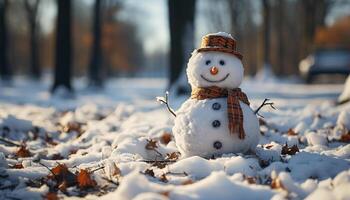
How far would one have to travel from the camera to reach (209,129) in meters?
3.89

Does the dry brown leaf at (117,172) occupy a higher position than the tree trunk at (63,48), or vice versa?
the tree trunk at (63,48)

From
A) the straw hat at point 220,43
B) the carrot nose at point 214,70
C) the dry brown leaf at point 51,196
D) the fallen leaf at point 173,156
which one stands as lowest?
the fallen leaf at point 173,156

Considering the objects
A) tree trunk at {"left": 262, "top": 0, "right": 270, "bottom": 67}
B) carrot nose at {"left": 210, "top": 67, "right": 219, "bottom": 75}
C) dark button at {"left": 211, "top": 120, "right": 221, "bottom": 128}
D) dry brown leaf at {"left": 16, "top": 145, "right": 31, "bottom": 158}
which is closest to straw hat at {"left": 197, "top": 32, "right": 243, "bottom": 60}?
carrot nose at {"left": 210, "top": 67, "right": 219, "bottom": 75}

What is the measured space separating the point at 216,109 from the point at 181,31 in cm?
815

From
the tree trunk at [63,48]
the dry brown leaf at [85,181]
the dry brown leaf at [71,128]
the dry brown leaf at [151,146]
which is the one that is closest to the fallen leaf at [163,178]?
the dry brown leaf at [85,181]

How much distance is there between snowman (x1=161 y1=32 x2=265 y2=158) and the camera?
12.8ft

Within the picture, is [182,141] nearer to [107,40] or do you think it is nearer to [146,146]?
[146,146]

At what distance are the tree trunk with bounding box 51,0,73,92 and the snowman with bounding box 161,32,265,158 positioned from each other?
1056 centimetres

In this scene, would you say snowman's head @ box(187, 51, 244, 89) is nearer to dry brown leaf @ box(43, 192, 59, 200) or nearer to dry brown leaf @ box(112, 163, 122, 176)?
dry brown leaf @ box(112, 163, 122, 176)

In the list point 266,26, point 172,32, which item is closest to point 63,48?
point 172,32

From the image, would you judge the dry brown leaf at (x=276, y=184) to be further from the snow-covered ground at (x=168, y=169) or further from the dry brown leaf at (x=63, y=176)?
the dry brown leaf at (x=63, y=176)

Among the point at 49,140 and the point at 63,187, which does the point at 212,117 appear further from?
the point at 49,140

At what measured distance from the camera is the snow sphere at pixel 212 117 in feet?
12.8

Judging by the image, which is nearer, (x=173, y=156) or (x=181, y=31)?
(x=173, y=156)
